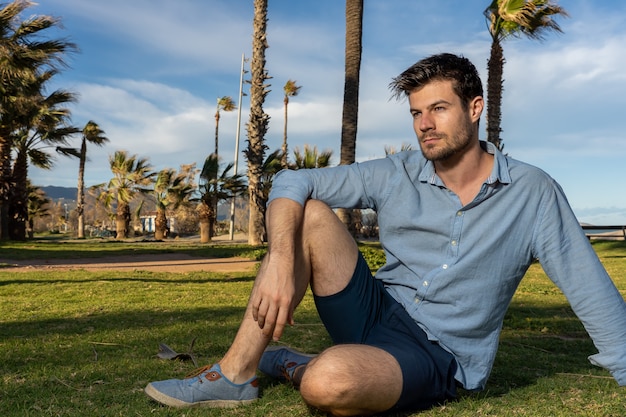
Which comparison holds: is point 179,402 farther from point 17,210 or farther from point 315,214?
point 17,210

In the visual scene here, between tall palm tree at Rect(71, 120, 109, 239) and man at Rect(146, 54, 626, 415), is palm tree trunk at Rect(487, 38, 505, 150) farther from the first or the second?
tall palm tree at Rect(71, 120, 109, 239)

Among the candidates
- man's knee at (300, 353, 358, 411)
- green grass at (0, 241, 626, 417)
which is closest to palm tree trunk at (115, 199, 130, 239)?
green grass at (0, 241, 626, 417)

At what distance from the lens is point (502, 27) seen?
55.5 feet

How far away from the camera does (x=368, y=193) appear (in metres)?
2.78

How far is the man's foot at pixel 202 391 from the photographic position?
262 centimetres

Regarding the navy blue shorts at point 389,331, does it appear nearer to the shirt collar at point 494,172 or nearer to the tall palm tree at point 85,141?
the shirt collar at point 494,172

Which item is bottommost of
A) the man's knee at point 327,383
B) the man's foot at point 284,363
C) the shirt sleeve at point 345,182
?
the man's foot at point 284,363

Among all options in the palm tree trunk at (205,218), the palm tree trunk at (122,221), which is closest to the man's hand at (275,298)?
the palm tree trunk at (205,218)

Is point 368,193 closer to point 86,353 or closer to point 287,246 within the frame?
point 287,246

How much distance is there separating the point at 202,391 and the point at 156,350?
1765mm

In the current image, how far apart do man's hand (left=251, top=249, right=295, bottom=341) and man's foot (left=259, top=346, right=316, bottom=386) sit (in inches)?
25.1

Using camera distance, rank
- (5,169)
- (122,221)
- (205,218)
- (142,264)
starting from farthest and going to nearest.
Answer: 1. (122,221)
2. (205,218)
3. (5,169)
4. (142,264)

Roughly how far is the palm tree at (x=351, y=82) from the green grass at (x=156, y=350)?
6.44 m

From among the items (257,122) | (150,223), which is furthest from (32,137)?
(150,223)
